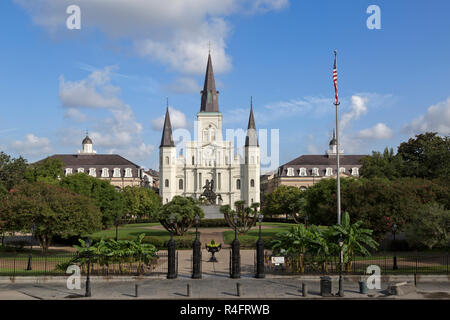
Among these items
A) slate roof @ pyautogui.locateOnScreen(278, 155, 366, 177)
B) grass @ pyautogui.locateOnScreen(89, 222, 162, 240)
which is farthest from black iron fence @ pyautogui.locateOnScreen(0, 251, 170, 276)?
slate roof @ pyautogui.locateOnScreen(278, 155, 366, 177)

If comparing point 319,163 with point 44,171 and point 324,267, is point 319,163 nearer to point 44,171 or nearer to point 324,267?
point 44,171

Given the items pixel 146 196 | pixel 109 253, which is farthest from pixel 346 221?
pixel 146 196

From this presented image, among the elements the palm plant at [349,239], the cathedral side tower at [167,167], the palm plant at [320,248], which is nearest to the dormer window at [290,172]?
the cathedral side tower at [167,167]

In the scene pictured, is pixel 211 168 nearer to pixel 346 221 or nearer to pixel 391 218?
pixel 391 218

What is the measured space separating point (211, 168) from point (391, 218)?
75.8m

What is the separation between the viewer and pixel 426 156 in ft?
170

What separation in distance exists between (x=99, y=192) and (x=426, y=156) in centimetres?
4036

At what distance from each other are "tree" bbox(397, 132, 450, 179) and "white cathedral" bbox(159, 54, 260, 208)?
157 ft

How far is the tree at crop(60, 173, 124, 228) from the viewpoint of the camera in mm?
46906

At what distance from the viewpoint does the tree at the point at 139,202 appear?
248 ft

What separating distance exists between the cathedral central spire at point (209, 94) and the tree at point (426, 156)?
195 feet

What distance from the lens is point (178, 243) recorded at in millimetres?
38250

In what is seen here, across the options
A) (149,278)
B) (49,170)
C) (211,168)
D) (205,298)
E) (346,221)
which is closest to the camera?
(205,298)

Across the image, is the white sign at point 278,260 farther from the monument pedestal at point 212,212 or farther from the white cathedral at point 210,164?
the white cathedral at point 210,164
